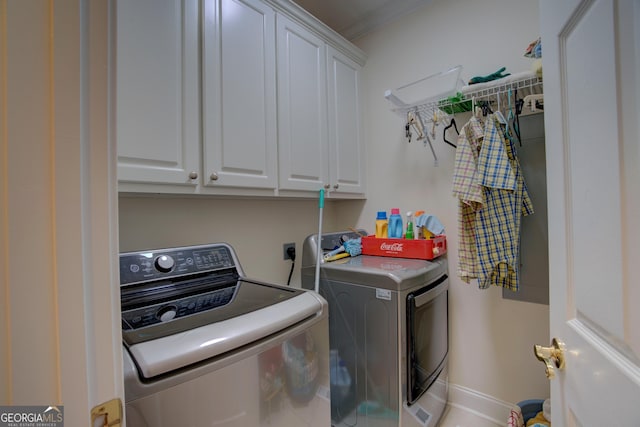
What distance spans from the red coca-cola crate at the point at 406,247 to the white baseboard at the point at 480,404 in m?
0.88

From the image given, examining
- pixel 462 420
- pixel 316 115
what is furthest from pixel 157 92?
pixel 462 420

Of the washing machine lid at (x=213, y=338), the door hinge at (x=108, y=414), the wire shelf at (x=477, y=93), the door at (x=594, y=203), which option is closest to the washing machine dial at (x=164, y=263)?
the washing machine lid at (x=213, y=338)

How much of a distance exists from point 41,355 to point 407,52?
7.39ft

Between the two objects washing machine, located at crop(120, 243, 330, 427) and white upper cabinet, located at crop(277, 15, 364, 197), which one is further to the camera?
white upper cabinet, located at crop(277, 15, 364, 197)

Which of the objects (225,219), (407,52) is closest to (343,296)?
(225,219)

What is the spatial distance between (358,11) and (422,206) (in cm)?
146

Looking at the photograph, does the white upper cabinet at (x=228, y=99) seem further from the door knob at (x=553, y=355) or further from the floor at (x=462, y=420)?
the floor at (x=462, y=420)

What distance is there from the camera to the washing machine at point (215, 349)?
1.94ft

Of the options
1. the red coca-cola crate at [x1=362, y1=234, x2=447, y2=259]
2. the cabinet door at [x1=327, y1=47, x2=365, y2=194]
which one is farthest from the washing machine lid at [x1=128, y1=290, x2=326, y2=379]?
the cabinet door at [x1=327, y1=47, x2=365, y2=194]

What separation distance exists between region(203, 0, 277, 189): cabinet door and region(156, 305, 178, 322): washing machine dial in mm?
535

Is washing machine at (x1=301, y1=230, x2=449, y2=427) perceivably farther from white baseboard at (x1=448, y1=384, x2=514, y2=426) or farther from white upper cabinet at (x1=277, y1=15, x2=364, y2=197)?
white upper cabinet at (x1=277, y1=15, x2=364, y2=197)

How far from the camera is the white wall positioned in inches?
58.2

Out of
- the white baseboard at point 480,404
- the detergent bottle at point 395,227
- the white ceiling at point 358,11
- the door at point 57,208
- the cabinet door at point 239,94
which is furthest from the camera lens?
the white ceiling at point 358,11

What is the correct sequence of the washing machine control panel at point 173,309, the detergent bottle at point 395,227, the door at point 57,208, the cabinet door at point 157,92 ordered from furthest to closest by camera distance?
the detergent bottle at point 395,227 → the cabinet door at point 157,92 → the washing machine control panel at point 173,309 → the door at point 57,208
